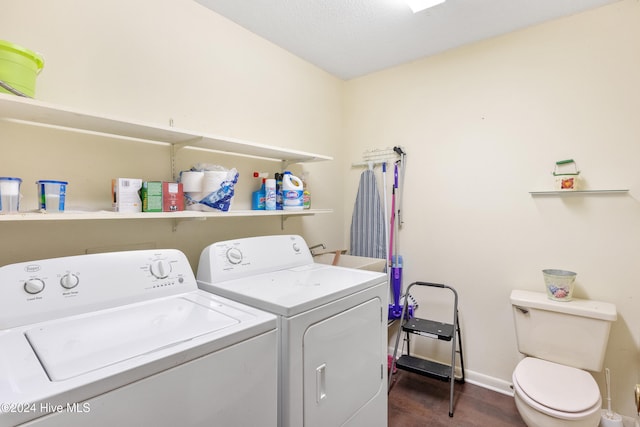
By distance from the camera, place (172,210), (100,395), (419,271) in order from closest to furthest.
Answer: (100,395) → (172,210) → (419,271)

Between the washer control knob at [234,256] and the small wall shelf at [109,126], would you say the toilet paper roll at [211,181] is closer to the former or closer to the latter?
the small wall shelf at [109,126]

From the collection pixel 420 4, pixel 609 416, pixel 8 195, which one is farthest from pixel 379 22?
pixel 609 416

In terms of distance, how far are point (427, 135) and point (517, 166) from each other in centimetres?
67

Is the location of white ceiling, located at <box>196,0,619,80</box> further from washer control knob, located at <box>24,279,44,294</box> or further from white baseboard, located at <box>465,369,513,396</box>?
white baseboard, located at <box>465,369,513,396</box>

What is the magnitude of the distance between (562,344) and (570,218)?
2.45 feet

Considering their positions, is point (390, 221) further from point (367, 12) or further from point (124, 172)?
point (124, 172)

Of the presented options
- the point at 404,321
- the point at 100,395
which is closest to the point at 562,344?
the point at 404,321

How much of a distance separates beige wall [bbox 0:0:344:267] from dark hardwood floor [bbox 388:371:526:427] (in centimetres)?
141

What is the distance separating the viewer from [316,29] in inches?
82.9

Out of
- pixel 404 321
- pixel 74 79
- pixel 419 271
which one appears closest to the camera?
pixel 74 79

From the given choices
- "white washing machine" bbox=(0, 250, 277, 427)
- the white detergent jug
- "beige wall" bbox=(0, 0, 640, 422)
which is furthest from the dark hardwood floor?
the white detergent jug

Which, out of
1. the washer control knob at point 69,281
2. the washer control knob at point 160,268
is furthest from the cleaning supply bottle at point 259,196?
the washer control knob at point 69,281

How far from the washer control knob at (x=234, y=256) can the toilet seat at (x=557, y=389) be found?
158 centimetres

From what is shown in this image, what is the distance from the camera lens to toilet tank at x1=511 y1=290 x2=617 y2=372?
69.7 inches
